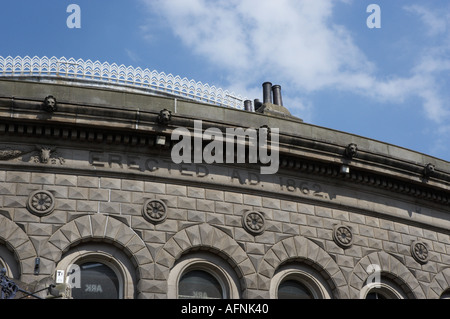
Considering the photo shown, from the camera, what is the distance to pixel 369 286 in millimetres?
24641

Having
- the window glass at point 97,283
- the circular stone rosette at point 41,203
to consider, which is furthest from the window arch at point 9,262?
the window glass at point 97,283

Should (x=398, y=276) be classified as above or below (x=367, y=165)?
below

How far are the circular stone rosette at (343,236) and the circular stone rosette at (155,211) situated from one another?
17.7 feet

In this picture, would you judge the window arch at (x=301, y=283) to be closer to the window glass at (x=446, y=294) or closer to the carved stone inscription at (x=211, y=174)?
the carved stone inscription at (x=211, y=174)

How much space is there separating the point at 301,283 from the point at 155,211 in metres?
4.94

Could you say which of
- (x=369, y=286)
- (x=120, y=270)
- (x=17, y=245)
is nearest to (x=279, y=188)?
(x=369, y=286)

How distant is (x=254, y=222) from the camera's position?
935 inches

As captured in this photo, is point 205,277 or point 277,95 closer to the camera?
point 205,277

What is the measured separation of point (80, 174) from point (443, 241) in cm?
1227

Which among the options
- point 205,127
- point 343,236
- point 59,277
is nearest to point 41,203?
point 59,277

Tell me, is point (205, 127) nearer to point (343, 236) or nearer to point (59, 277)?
point (343, 236)

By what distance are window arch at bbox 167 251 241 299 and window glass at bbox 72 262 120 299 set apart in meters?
1.72

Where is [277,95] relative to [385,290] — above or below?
above
